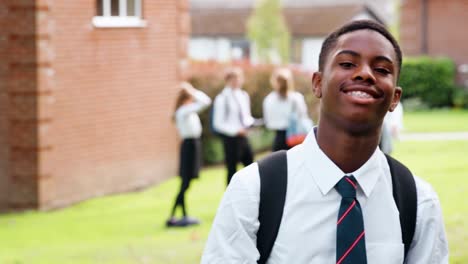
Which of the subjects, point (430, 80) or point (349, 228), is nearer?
point (349, 228)

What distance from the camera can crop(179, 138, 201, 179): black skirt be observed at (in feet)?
42.6

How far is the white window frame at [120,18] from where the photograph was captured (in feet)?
55.1

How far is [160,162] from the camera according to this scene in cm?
1895

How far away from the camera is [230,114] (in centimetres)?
Result: 1403

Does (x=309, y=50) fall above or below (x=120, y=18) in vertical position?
below

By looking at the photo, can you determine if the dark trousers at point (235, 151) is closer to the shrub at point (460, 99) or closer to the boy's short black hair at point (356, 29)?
the boy's short black hair at point (356, 29)

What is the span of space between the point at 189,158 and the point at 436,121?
60.5ft

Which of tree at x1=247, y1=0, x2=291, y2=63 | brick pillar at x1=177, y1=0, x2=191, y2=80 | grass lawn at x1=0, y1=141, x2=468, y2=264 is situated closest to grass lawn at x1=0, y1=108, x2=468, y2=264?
grass lawn at x1=0, y1=141, x2=468, y2=264

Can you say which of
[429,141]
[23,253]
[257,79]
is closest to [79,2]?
[23,253]

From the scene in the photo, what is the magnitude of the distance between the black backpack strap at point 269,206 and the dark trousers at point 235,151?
11.0 meters

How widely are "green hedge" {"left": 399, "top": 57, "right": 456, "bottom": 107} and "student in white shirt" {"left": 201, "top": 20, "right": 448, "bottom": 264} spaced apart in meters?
32.4

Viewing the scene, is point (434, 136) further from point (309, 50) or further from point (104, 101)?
point (309, 50)

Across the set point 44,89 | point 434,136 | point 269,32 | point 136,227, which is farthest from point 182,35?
point 269,32

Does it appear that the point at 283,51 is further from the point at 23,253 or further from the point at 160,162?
the point at 23,253
